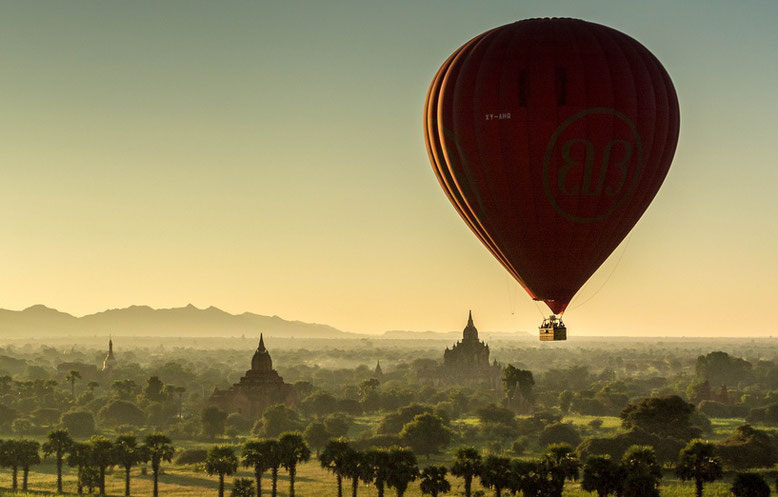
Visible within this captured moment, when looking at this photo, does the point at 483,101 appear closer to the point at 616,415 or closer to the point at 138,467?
the point at 138,467

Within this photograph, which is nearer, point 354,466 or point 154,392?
point 354,466

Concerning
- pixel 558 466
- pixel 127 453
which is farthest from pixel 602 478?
pixel 127 453

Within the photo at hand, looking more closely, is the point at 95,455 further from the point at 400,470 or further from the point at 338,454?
the point at 400,470

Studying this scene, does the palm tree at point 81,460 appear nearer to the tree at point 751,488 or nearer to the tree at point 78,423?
the tree at point 751,488

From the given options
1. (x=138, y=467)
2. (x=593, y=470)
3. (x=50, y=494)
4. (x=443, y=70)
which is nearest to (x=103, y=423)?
(x=138, y=467)

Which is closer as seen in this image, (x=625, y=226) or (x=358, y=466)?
(x=625, y=226)

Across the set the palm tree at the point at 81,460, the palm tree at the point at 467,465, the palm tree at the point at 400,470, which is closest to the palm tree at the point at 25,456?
the palm tree at the point at 81,460

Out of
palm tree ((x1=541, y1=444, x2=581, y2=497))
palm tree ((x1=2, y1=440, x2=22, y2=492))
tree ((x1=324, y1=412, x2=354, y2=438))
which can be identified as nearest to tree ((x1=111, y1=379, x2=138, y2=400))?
tree ((x1=324, y1=412, x2=354, y2=438))
